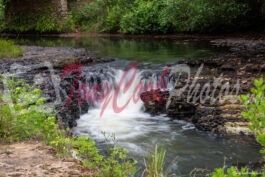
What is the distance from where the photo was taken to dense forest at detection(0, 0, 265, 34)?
1914cm

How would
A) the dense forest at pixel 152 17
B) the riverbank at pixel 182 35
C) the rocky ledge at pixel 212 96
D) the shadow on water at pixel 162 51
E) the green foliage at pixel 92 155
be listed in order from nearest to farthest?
the green foliage at pixel 92 155, the rocky ledge at pixel 212 96, the shadow on water at pixel 162 51, the riverbank at pixel 182 35, the dense forest at pixel 152 17

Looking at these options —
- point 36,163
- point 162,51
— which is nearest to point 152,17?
point 162,51

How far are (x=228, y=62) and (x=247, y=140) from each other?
478 cm

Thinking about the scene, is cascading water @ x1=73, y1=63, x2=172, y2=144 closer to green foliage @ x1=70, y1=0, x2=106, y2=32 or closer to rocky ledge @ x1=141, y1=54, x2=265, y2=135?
rocky ledge @ x1=141, y1=54, x2=265, y2=135

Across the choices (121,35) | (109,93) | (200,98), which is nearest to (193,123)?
(200,98)

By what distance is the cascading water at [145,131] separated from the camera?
6.97 metres

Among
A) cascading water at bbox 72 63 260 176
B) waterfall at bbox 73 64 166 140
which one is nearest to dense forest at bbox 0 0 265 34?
waterfall at bbox 73 64 166 140

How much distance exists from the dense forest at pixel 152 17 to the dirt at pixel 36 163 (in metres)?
14.2

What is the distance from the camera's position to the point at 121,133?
28.2ft

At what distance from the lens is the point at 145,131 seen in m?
8.73

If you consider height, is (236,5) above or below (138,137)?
above

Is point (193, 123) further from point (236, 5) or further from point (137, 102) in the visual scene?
point (236, 5)
